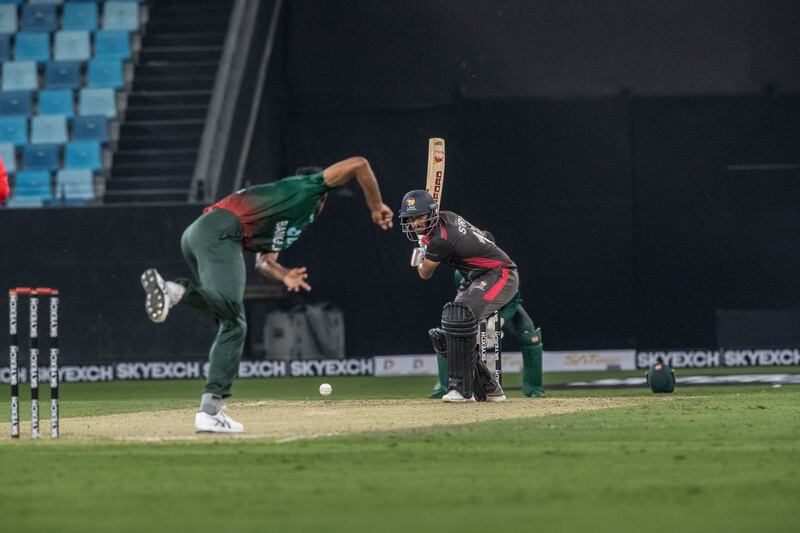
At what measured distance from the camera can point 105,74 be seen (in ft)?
75.0

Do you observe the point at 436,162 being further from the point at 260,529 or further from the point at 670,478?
the point at 260,529

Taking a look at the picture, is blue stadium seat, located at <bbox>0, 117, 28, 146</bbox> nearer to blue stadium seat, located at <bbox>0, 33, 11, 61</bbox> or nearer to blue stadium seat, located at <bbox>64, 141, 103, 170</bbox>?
blue stadium seat, located at <bbox>64, 141, 103, 170</bbox>

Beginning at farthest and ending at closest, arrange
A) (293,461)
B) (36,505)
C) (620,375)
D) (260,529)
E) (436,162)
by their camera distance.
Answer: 1. (620,375)
2. (436,162)
3. (293,461)
4. (36,505)
5. (260,529)

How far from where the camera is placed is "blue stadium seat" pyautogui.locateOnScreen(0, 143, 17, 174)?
2138 centimetres

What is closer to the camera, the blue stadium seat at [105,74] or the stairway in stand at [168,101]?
the stairway in stand at [168,101]

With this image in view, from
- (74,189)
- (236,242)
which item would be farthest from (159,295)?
(74,189)

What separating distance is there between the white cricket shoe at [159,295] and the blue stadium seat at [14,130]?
48.7 ft

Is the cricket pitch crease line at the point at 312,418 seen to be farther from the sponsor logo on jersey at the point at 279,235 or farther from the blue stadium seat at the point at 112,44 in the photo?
the blue stadium seat at the point at 112,44

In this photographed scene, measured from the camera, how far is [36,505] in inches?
219

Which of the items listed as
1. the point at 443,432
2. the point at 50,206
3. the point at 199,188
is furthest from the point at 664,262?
the point at 443,432

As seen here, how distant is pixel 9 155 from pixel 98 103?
1.79 meters

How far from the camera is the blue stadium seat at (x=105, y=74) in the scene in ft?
74.7

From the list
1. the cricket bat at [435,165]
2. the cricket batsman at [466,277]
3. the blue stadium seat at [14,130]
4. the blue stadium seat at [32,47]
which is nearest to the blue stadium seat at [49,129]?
the blue stadium seat at [14,130]

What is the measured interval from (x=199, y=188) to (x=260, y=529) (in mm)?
15153
